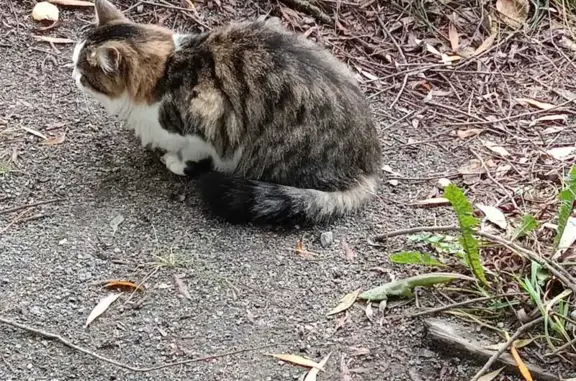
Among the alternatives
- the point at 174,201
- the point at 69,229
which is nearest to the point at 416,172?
the point at 174,201

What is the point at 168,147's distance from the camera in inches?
134

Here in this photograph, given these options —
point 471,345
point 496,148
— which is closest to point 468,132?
point 496,148

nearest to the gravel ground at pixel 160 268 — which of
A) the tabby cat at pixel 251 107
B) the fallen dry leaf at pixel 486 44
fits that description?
the tabby cat at pixel 251 107

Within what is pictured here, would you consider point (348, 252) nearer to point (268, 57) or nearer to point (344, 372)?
point (344, 372)

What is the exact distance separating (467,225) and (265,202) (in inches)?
29.7

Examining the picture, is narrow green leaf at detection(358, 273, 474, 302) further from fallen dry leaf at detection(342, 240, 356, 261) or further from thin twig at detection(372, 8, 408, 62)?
thin twig at detection(372, 8, 408, 62)

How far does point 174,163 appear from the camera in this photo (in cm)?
341

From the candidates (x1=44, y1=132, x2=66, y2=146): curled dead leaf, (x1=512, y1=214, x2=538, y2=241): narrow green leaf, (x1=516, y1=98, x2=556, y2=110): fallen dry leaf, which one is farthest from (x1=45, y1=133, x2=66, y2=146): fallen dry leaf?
(x1=516, y1=98, x2=556, y2=110): fallen dry leaf

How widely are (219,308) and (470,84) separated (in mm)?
1813

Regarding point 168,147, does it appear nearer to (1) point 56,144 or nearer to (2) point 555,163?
(1) point 56,144

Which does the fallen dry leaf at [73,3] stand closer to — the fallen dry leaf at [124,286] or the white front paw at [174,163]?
the white front paw at [174,163]

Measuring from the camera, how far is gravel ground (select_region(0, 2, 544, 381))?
2.68m

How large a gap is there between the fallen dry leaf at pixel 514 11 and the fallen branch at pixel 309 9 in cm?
91

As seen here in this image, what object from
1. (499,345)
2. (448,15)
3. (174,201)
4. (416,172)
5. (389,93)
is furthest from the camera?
(448,15)
